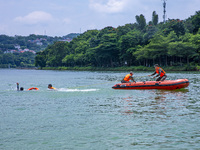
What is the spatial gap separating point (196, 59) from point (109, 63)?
144ft

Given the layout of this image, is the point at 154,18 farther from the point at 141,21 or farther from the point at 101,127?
the point at 101,127

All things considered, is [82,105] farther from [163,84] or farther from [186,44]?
[186,44]

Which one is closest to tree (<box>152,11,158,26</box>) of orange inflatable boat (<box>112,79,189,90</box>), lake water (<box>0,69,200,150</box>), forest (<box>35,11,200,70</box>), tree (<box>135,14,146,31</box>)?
forest (<box>35,11,200,70</box>)

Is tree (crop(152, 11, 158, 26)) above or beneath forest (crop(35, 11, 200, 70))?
above

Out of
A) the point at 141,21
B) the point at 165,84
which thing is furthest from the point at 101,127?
the point at 141,21

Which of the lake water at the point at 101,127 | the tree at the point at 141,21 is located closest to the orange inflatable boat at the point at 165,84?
the lake water at the point at 101,127

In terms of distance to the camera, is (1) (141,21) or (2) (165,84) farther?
(1) (141,21)

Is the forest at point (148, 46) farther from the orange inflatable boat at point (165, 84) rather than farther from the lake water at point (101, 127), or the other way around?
the lake water at point (101, 127)

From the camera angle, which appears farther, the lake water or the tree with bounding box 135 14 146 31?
the tree with bounding box 135 14 146 31

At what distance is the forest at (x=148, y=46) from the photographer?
264ft

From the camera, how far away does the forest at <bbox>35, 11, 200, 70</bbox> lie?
8056cm

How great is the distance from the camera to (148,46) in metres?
89.6

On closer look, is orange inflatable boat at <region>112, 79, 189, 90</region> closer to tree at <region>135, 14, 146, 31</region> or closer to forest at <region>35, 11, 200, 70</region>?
forest at <region>35, 11, 200, 70</region>

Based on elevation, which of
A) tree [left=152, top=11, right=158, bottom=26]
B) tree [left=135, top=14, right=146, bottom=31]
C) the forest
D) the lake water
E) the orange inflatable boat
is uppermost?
tree [left=152, top=11, right=158, bottom=26]
